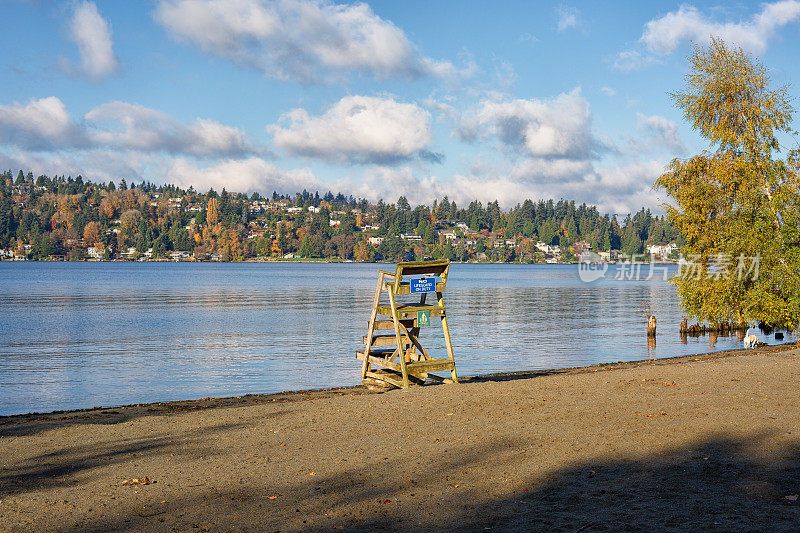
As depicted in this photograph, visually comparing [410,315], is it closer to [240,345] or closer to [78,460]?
[78,460]

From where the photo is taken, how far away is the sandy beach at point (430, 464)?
23.5 ft

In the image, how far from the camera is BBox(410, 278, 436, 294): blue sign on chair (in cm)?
1686

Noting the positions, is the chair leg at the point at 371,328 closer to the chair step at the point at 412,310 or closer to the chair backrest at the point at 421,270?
the chair step at the point at 412,310

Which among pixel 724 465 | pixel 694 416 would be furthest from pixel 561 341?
pixel 724 465

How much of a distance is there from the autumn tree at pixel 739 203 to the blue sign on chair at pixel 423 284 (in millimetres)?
20460

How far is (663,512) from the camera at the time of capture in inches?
277

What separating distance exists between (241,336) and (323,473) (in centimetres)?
3174

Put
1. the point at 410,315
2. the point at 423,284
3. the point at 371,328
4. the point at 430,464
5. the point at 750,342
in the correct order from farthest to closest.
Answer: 1. the point at 750,342
2. the point at 371,328
3. the point at 410,315
4. the point at 423,284
5. the point at 430,464

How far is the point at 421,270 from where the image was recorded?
17031mm

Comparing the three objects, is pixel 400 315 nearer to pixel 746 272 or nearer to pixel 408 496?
pixel 408 496

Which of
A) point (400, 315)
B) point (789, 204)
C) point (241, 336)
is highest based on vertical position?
point (789, 204)

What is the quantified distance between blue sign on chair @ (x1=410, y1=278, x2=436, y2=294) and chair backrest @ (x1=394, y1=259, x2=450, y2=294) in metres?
0.15

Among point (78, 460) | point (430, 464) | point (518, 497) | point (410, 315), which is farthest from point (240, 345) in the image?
point (518, 497)

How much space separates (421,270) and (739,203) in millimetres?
21951
